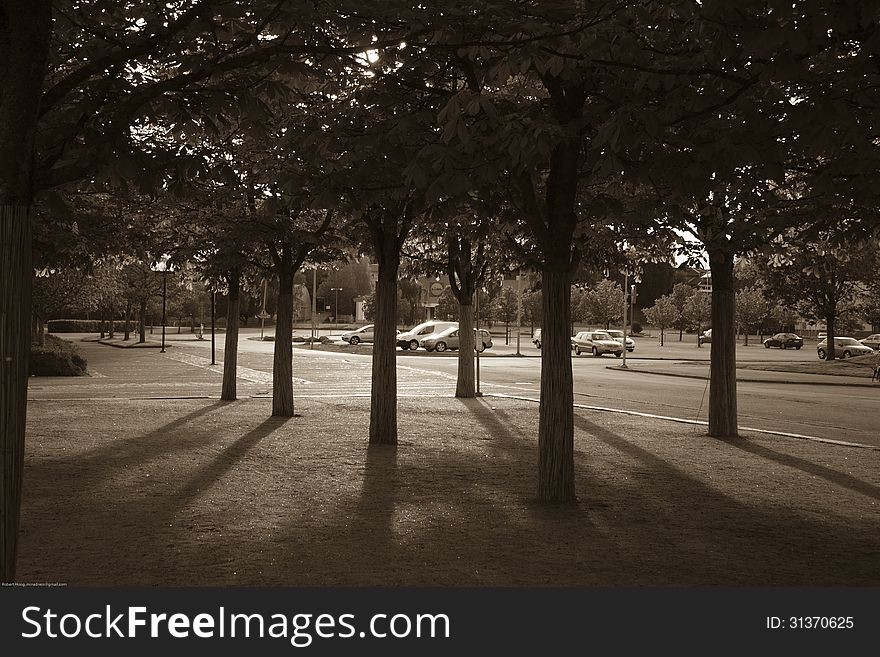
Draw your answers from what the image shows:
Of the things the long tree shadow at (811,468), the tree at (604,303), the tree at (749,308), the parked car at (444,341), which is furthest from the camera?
the tree at (604,303)

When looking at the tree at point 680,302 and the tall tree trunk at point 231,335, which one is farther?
the tree at point 680,302

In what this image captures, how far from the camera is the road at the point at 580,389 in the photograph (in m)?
18.5

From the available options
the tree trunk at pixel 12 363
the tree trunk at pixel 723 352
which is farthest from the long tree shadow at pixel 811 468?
the tree trunk at pixel 12 363

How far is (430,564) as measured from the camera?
6441mm

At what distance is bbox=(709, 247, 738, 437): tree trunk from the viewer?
14.2m

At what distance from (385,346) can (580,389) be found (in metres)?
14.7

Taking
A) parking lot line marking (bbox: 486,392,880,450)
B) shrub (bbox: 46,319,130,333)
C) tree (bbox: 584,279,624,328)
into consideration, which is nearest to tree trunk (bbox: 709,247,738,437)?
parking lot line marking (bbox: 486,392,880,450)

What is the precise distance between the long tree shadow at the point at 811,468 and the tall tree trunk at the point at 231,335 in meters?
10.8

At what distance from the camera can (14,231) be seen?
4.96 meters

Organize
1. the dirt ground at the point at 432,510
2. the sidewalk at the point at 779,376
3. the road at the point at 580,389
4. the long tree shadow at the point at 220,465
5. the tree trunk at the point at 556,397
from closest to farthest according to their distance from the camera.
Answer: the dirt ground at the point at 432,510, the tree trunk at the point at 556,397, the long tree shadow at the point at 220,465, the road at the point at 580,389, the sidewalk at the point at 779,376

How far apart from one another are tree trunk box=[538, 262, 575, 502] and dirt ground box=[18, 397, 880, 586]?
0.31 meters

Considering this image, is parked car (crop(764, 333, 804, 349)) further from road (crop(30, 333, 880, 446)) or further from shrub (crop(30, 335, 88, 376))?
shrub (crop(30, 335, 88, 376))

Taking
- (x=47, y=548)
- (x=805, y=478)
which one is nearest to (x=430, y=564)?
(x=47, y=548)

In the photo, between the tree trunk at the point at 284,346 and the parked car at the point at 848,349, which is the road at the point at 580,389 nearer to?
the tree trunk at the point at 284,346
